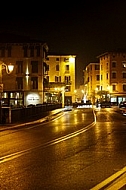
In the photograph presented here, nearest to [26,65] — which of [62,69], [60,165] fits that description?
[62,69]

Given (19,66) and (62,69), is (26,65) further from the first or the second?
(62,69)

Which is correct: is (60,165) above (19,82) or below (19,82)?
below

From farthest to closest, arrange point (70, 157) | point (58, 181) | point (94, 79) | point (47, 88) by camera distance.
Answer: point (94, 79) < point (47, 88) < point (70, 157) < point (58, 181)

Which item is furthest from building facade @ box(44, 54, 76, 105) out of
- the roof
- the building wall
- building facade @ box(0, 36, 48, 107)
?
building facade @ box(0, 36, 48, 107)

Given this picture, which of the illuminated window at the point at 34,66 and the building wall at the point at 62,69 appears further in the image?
the building wall at the point at 62,69

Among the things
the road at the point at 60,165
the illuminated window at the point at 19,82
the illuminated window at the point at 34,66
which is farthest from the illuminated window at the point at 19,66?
the road at the point at 60,165

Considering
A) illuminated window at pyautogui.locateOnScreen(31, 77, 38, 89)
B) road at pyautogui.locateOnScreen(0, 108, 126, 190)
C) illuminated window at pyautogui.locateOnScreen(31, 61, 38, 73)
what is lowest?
road at pyautogui.locateOnScreen(0, 108, 126, 190)

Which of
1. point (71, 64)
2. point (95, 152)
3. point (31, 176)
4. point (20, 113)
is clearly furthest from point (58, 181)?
point (71, 64)

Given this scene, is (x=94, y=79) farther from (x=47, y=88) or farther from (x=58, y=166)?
(x=58, y=166)

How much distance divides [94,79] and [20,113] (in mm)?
92837

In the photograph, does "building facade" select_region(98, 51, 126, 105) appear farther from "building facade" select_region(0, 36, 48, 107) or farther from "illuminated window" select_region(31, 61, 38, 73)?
"illuminated window" select_region(31, 61, 38, 73)

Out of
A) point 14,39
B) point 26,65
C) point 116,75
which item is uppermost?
point 14,39

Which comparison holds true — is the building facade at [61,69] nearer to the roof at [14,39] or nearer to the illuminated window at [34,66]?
the roof at [14,39]

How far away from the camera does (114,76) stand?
4205 inches
